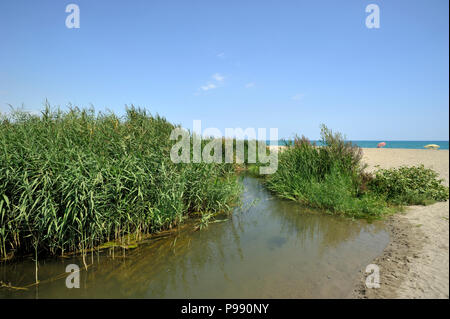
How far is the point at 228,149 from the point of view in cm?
1305

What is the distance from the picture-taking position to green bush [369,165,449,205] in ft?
20.6

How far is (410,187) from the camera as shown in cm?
661

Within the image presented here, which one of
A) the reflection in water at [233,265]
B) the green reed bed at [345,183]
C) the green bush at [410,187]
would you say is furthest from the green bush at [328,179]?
the reflection in water at [233,265]

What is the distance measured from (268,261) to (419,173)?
5959mm

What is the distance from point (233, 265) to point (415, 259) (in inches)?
112

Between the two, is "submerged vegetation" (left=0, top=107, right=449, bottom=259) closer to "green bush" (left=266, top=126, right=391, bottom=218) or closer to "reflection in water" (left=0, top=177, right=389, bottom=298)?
"green bush" (left=266, top=126, right=391, bottom=218)

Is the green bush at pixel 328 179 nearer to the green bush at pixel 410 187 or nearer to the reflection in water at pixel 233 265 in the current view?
the green bush at pixel 410 187

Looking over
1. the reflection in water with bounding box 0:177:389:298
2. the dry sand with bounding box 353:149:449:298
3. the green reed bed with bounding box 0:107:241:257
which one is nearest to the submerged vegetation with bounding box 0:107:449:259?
the green reed bed with bounding box 0:107:241:257

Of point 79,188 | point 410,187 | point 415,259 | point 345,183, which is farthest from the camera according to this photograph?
point 345,183

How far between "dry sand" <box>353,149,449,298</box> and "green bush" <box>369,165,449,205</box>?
0.76 metres

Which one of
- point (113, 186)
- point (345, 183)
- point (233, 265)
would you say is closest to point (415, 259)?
point (233, 265)

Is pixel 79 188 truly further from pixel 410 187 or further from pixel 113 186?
pixel 410 187
